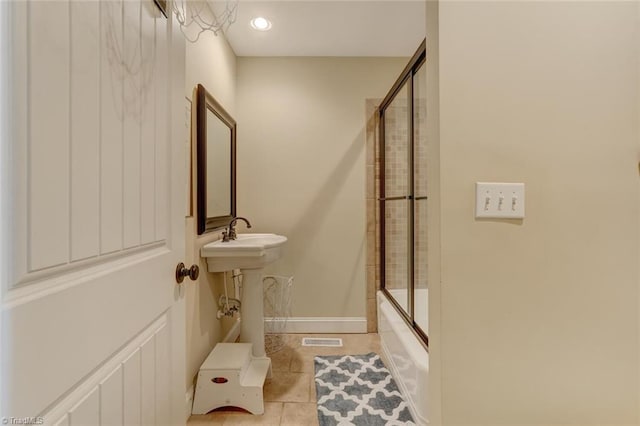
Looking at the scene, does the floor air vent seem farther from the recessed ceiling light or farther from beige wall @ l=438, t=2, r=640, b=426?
the recessed ceiling light

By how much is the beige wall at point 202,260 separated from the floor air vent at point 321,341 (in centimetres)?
67

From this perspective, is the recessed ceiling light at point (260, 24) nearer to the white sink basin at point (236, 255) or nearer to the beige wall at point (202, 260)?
the beige wall at point (202, 260)

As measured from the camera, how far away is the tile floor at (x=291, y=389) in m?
1.73

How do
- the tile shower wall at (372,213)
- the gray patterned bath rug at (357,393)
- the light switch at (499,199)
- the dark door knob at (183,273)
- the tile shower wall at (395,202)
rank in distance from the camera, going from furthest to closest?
the tile shower wall at (372,213) → the tile shower wall at (395,202) → the gray patterned bath rug at (357,393) → the dark door knob at (183,273) → the light switch at (499,199)

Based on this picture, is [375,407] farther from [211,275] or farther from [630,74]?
[630,74]

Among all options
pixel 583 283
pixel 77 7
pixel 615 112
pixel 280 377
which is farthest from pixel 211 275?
pixel 615 112

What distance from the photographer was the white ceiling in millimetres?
2203

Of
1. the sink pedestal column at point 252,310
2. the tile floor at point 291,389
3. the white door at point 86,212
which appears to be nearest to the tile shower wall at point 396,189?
the tile floor at point 291,389

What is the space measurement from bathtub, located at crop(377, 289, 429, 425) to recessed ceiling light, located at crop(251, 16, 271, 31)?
2179 mm

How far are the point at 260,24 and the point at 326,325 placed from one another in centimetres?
251

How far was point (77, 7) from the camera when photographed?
2.05 ft

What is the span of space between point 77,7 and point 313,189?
90.5 inches

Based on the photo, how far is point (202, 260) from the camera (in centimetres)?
201

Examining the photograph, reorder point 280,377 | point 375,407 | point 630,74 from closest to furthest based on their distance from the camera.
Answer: point 630,74 < point 375,407 < point 280,377
